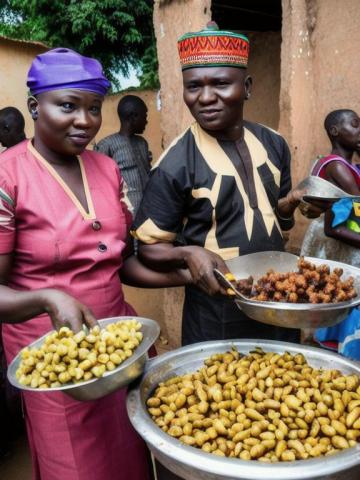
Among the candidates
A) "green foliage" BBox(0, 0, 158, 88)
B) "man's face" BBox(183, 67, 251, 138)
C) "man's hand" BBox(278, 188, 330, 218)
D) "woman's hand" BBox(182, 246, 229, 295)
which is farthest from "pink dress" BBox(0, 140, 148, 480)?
"green foliage" BBox(0, 0, 158, 88)

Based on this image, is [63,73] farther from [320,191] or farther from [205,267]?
[320,191]

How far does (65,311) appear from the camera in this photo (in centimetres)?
157

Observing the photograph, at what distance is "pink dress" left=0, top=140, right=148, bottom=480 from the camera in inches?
69.7

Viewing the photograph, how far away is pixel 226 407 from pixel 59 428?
2.15 ft

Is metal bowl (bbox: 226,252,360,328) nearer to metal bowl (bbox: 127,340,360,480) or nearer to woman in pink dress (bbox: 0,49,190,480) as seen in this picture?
metal bowl (bbox: 127,340,360,480)

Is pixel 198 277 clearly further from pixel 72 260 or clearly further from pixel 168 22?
pixel 168 22

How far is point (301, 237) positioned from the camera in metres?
4.11

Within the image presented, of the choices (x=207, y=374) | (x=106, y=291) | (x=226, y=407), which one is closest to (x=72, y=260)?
(x=106, y=291)

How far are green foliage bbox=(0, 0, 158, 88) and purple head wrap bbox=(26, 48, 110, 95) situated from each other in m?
9.60

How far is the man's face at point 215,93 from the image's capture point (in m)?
2.09

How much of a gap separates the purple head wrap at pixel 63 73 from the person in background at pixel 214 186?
1.57ft

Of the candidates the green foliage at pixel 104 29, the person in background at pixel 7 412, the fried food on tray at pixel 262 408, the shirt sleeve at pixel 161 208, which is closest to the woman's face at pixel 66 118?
the shirt sleeve at pixel 161 208

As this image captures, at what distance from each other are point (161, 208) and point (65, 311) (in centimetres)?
75

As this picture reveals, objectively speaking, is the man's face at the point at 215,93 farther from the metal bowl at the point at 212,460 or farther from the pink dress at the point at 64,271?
the metal bowl at the point at 212,460
